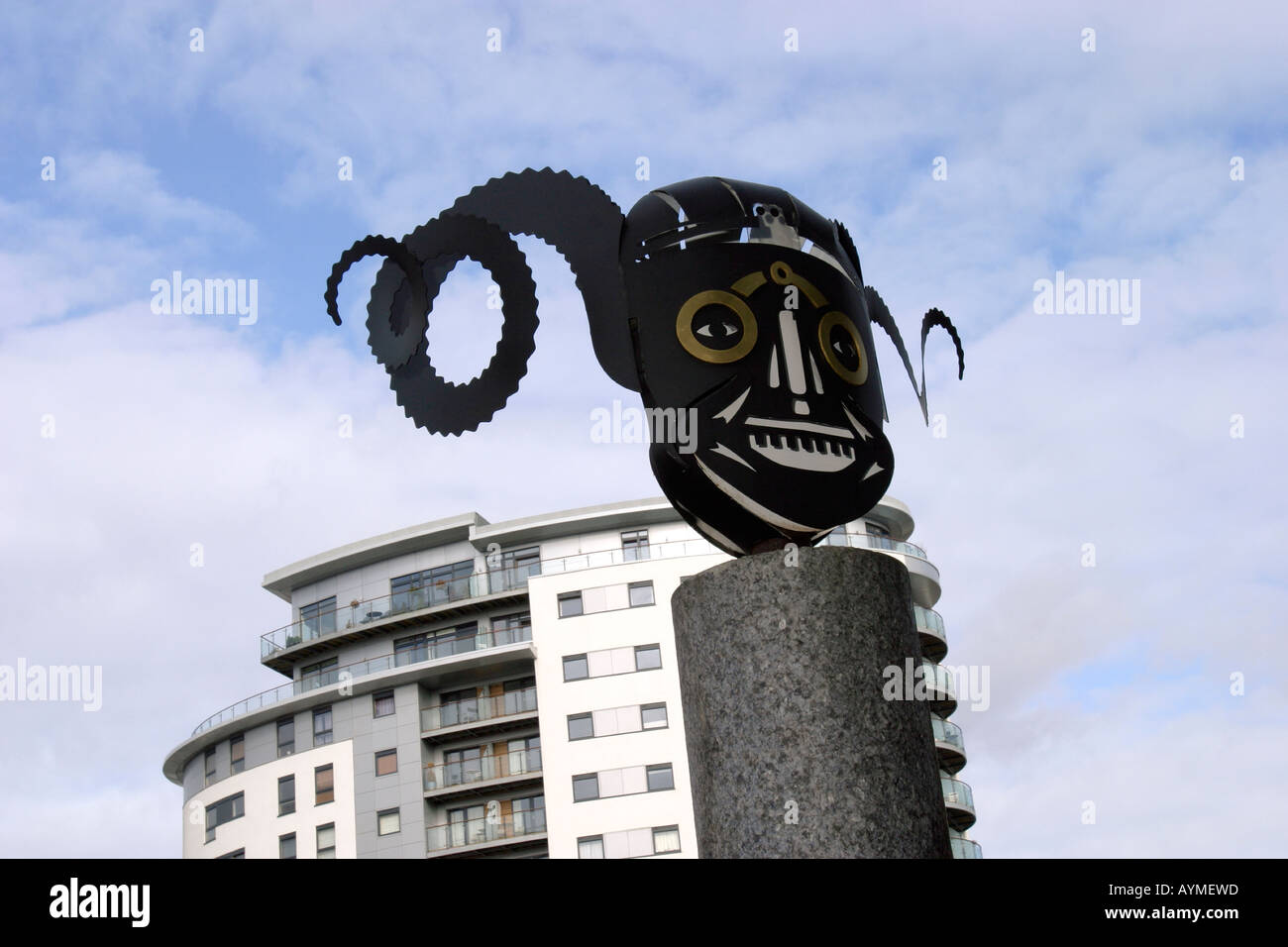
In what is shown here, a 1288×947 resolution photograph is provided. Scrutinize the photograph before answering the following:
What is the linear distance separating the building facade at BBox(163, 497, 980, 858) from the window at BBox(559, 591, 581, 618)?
5cm

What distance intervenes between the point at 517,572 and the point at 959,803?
16881 mm

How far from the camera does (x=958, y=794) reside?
1844 inches

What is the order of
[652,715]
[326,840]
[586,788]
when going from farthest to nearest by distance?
[326,840] → [652,715] → [586,788]

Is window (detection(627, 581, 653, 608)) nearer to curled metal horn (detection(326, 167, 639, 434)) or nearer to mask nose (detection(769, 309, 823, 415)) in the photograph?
curled metal horn (detection(326, 167, 639, 434))

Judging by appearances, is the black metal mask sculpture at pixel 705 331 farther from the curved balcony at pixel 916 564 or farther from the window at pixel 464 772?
the curved balcony at pixel 916 564

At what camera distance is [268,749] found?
4997 centimetres

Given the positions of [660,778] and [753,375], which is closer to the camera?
[753,375]

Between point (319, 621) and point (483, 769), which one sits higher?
point (319, 621)

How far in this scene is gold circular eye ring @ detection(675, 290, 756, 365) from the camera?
305 inches

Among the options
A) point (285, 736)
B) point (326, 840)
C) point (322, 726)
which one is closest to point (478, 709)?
point (322, 726)

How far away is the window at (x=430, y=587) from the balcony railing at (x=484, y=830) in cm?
815

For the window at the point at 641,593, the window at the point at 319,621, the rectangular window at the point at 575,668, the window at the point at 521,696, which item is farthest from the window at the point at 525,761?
the window at the point at 319,621

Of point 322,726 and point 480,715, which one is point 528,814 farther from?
point 322,726
